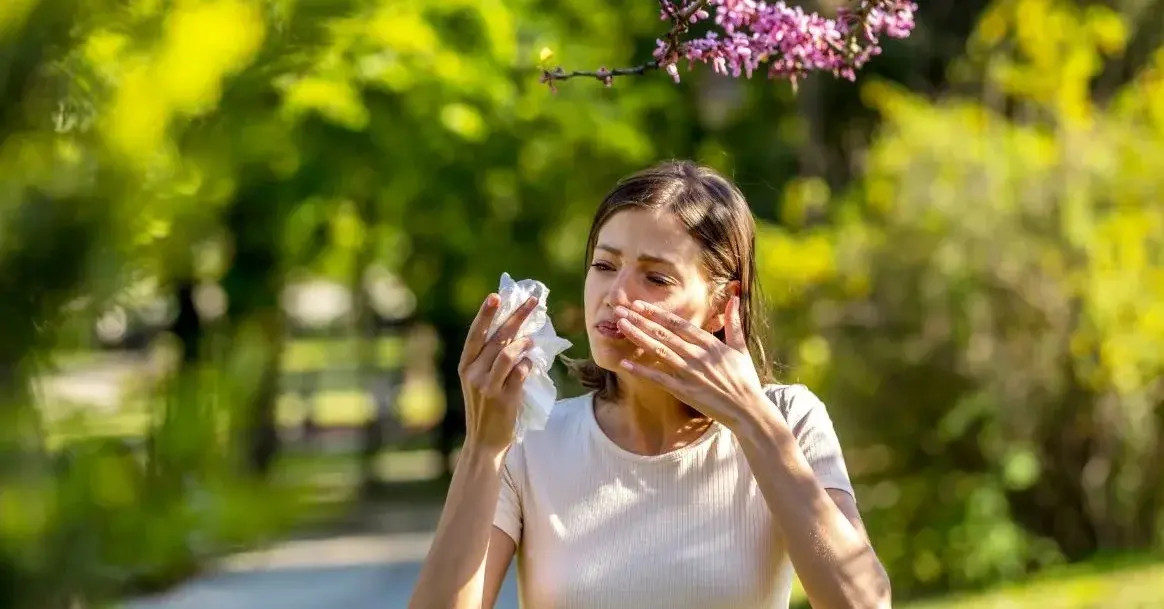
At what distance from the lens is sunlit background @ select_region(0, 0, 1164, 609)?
Answer: 1.01 meters

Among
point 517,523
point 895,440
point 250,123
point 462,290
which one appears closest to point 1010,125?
point 895,440

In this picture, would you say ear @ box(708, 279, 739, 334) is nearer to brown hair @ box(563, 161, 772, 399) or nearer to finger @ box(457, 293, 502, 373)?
brown hair @ box(563, 161, 772, 399)

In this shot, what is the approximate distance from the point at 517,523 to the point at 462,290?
13687mm

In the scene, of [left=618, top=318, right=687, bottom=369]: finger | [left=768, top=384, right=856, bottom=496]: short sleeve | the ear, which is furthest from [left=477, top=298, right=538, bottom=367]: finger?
[left=768, top=384, right=856, bottom=496]: short sleeve

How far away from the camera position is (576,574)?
2.35m

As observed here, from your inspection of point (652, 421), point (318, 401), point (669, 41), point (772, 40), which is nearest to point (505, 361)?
point (652, 421)

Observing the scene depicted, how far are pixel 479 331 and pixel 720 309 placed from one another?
465 mm

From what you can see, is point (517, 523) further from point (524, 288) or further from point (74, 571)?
point (74, 571)

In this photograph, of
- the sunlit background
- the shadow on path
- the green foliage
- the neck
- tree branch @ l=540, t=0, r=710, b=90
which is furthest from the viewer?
the shadow on path

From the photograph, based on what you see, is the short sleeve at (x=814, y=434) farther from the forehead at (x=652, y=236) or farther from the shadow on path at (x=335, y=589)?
the shadow on path at (x=335, y=589)

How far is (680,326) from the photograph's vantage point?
7.54ft

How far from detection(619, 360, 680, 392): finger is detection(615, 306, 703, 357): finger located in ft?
0.13

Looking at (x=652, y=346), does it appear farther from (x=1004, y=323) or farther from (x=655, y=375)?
(x=1004, y=323)

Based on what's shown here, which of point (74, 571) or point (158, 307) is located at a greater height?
point (158, 307)
